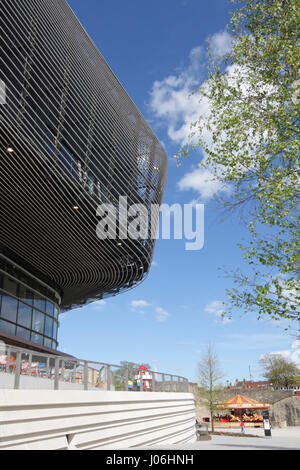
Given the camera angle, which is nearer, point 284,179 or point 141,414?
point 284,179

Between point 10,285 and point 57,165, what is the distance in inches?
337

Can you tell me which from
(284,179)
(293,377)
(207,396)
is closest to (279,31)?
(284,179)

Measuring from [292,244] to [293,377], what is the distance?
89867 mm

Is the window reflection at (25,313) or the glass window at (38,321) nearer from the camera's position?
the window reflection at (25,313)

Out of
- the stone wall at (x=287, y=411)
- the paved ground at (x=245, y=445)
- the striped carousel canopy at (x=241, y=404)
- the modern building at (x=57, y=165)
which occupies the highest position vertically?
the modern building at (x=57, y=165)

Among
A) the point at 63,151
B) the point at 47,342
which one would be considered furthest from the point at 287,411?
the point at 63,151

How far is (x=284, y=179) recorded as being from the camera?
9102 millimetres

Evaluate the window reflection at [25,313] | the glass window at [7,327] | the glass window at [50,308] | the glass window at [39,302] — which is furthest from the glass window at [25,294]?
the glass window at [50,308]

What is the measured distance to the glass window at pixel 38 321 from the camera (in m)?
25.2

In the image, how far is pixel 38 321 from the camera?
1017 inches

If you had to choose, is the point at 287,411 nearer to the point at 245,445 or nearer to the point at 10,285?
the point at 10,285

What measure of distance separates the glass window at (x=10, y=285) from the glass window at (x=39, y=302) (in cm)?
279

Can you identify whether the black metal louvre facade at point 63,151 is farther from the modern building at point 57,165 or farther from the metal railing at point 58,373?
the metal railing at point 58,373

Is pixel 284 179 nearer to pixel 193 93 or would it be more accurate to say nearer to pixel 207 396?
pixel 193 93
